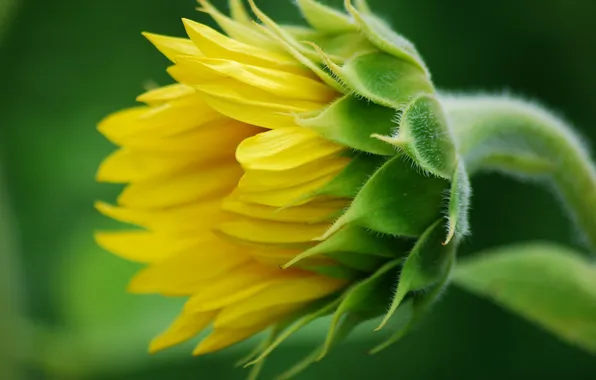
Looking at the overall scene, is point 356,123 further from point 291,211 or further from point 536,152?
point 536,152

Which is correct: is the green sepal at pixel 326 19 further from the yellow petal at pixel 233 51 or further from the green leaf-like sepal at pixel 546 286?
the green leaf-like sepal at pixel 546 286

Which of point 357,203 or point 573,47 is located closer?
point 357,203

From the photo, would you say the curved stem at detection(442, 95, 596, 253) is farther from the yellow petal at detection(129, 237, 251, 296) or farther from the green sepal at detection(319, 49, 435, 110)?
the yellow petal at detection(129, 237, 251, 296)

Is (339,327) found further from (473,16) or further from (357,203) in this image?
(473,16)

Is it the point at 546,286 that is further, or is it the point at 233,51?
the point at 546,286

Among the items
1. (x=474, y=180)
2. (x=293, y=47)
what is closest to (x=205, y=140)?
(x=293, y=47)

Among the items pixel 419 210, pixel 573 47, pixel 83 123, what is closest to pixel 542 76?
pixel 573 47

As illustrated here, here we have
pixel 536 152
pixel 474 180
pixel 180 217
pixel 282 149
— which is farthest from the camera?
pixel 474 180

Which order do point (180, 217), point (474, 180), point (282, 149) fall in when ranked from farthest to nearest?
1. point (474, 180)
2. point (180, 217)
3. point (282, 149)
